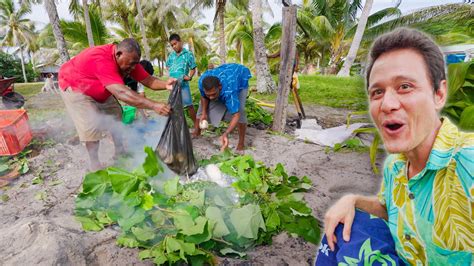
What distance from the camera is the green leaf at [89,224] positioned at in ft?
6.46

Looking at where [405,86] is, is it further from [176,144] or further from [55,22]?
[55,22]

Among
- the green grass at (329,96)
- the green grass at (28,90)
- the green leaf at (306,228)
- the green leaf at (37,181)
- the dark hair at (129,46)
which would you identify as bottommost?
the green grass at (28,90)

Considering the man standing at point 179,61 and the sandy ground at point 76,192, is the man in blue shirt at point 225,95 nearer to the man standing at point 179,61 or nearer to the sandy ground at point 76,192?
the sandy ground at point 76,192

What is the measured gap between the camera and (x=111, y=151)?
12.0ft

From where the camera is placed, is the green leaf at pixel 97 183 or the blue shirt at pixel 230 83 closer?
the green leaf at pixel 97 183

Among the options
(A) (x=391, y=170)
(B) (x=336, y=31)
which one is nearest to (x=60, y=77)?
(A) (x=391, y=170)

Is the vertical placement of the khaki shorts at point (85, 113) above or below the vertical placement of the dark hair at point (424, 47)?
below

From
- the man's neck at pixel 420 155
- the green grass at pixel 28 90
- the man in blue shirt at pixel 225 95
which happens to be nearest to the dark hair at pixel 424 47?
the man's neck at pixel 420 155

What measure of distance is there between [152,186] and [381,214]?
5.26 feet

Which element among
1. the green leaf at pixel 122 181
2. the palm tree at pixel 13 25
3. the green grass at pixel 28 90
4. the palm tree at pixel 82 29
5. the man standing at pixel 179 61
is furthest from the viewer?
the palm tree at pixel 13 25

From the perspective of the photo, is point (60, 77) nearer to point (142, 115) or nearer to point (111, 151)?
point (111, 151)

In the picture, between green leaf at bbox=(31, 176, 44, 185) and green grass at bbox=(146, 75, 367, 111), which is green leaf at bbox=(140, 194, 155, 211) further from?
green grass at bbox=(146, 75, 367, 111)

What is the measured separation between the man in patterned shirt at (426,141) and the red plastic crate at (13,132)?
371cm

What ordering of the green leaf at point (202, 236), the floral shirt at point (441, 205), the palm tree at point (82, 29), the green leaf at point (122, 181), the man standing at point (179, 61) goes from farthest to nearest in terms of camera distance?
1. the palm tree at point (82, 29)
2. the man standing at point (179, 61)
3. the green leaf at point (122, 181)
4. the green leaf at point (202, 236)
5. the floral shirt at point (441, 205)
